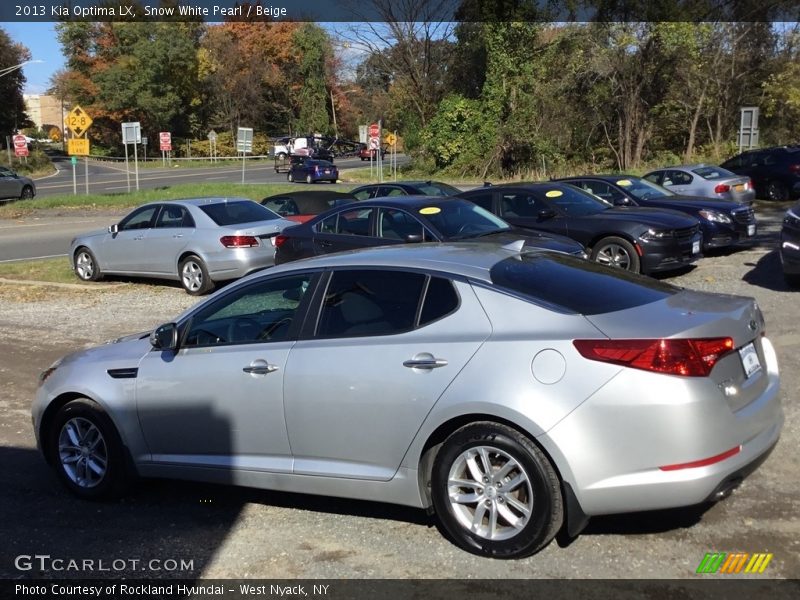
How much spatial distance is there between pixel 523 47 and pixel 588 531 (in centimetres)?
4048

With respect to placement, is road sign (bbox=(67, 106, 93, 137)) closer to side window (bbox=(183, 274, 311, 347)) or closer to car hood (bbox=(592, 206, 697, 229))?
car hood (bbox=(592, 206, 697, 229))

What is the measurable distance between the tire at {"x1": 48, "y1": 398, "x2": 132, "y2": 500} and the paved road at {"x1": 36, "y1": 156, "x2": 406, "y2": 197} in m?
40.6

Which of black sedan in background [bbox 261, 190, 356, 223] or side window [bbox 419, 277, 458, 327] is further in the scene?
black sedan in background [bbox 261, 190, 356, 223]

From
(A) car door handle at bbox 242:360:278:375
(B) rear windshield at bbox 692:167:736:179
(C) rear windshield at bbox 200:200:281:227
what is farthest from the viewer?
(B) rear windshield at bbox 692:167:736:179

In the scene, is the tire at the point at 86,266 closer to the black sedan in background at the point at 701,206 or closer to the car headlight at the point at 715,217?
the black sedan in background at the point at 701,206

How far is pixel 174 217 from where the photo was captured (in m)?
14.3

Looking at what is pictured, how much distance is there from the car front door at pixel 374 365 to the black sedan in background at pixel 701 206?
11112mm

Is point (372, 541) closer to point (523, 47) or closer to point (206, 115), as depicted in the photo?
point (523, 47)

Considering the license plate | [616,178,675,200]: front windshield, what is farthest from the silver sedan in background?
the license plate

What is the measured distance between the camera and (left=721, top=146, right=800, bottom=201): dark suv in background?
83.0 ft

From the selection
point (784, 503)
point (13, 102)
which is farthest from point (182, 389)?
point (13, 102)

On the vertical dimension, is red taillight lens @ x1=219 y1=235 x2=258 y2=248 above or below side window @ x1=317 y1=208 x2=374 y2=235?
below

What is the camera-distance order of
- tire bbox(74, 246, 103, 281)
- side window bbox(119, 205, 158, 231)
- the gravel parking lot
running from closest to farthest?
the gravel parking lot, side window bbox(119, 205, 158, 231), tire bbox(74, 246, 103, 281)

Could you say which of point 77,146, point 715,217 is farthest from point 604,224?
point 77,146
